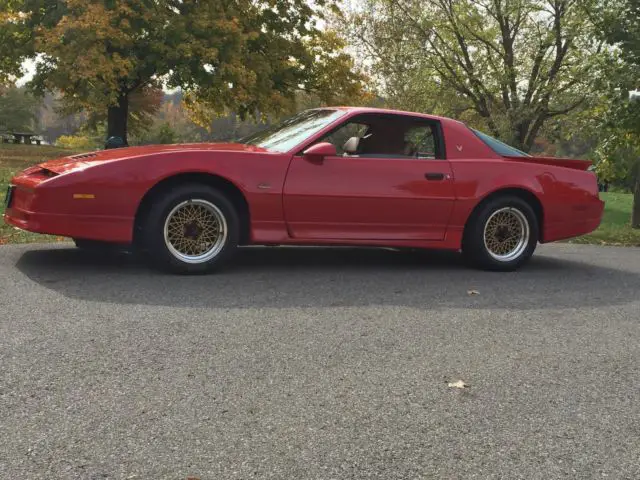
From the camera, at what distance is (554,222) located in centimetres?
687

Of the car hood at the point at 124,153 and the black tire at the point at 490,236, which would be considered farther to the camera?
the black tire at the point at 490,236

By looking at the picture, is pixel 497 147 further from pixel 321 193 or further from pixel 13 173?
pixel 13 173

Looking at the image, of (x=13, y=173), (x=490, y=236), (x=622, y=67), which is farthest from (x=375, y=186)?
(x=13, y=173)

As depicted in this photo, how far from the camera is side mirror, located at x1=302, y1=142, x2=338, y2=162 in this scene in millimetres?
5801

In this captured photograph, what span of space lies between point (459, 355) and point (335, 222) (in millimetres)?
2397

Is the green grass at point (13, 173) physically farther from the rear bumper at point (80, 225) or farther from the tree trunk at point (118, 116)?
the tree trunk at point (118, 116)

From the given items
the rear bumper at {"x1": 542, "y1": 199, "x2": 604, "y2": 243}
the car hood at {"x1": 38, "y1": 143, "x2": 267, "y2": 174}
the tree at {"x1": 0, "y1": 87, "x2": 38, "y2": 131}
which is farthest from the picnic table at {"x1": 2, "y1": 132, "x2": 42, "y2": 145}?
the rear bumper at {"x1": 542, "y1": 199, "x2": 604, "y2": 243}

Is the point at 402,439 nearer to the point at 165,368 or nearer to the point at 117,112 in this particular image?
the point at 165,368

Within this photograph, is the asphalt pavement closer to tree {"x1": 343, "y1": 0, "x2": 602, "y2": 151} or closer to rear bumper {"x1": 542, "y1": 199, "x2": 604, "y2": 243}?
rear bumper {"x1": 542, "y1": 199, "x2": 604, "y2": 243}

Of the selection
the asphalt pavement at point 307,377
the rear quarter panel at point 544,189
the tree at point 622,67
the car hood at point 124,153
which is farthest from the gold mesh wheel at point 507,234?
the tree at point 622,67

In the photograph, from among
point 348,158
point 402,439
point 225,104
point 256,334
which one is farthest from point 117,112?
point 402,439

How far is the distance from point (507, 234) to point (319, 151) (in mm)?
2216

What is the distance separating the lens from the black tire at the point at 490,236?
6547 millimetres

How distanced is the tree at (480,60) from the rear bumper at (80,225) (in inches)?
711
